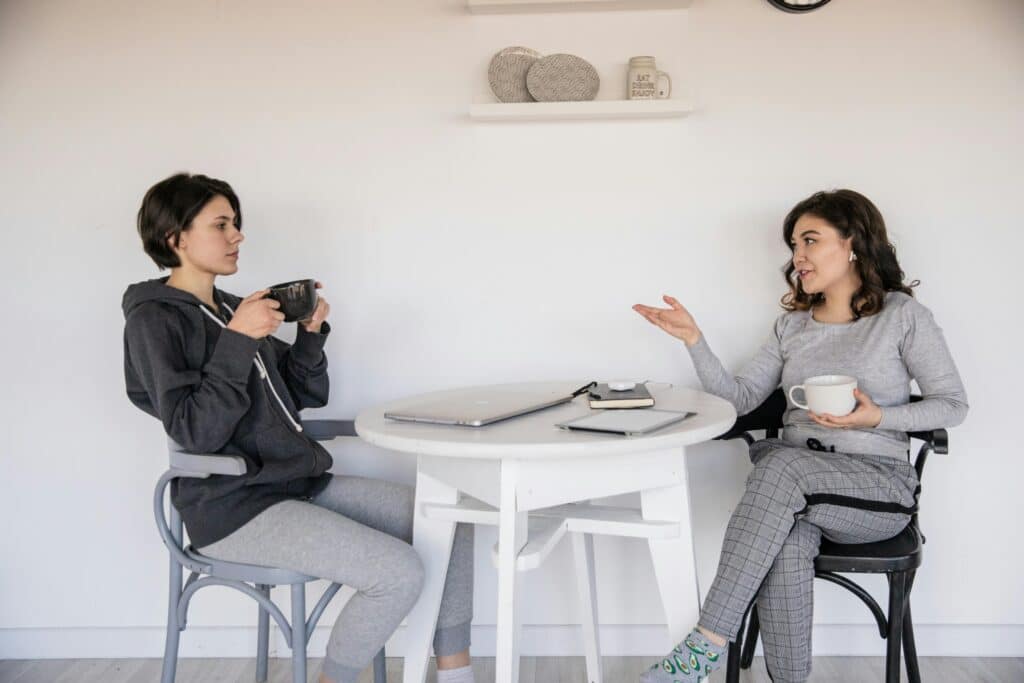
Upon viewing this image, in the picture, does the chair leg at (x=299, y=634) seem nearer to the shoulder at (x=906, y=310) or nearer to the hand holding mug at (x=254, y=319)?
the hand holding mug at (x=254, y=319)

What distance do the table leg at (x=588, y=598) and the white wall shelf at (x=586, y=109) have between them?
1.07 meters

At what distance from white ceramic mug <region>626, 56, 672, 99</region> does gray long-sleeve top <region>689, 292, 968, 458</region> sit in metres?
0.67

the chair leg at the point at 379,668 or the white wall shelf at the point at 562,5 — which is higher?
the white wall shelf at the point at 562,5

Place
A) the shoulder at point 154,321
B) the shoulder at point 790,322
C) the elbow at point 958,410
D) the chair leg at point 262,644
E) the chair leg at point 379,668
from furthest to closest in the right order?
the chair leg at point 262,644 < the shoulder at point 790,322 < the chair leg at point 379,668 < the elbow at point 958,410 < the shoulder at point 154,321

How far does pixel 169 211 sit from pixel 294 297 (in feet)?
1.16

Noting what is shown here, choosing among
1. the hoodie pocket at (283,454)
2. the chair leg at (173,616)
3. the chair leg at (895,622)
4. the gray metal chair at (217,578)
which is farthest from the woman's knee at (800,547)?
the chair leg at (173,616)

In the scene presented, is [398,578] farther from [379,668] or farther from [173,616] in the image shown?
[173,616]

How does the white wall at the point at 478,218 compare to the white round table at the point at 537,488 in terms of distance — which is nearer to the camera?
the white round table at the point at 537,488

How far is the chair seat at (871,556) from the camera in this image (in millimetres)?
1550

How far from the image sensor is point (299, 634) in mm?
1622

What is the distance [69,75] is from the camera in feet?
7.29

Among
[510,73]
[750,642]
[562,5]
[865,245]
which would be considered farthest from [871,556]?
[562,5]

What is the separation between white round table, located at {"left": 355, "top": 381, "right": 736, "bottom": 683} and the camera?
1361 mm

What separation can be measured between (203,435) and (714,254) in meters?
1.37
